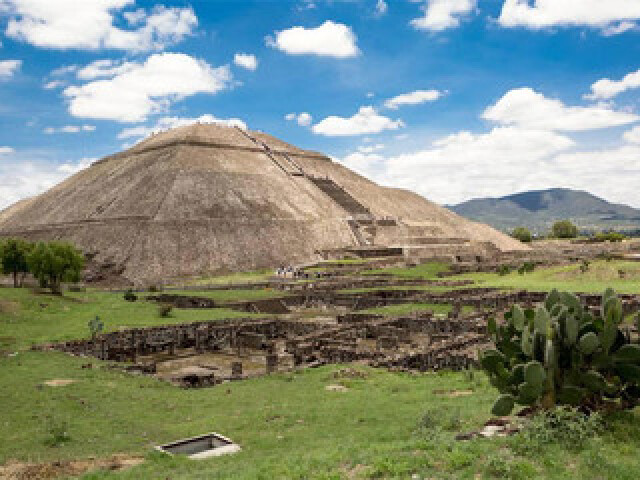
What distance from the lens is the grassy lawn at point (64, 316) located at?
31188mm

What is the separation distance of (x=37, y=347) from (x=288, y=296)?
24749 mm

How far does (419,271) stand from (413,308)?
2876 centimetres

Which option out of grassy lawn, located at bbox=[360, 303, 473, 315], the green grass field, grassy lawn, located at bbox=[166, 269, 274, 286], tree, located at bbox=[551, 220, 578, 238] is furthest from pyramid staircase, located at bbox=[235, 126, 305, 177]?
the green grass field

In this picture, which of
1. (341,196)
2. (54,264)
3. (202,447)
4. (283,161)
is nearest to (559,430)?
(202,447)

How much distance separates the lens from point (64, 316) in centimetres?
3812

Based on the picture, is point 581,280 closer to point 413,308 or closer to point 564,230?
point 413,308

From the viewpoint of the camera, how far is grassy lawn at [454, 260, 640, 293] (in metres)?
44.8

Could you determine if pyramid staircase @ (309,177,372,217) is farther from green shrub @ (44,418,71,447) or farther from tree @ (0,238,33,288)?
green shrub @ (44,418,71,447)

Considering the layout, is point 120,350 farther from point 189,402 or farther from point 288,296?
point 288,296

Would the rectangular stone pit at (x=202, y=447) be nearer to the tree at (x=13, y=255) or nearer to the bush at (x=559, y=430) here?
the bush at (x=559, y=430)

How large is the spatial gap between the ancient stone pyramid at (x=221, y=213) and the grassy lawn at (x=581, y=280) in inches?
1337

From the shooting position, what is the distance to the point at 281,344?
32219 millimetres

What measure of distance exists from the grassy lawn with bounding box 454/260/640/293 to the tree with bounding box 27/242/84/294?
3777 centimetres

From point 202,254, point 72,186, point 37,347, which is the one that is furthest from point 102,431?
point 72,186
